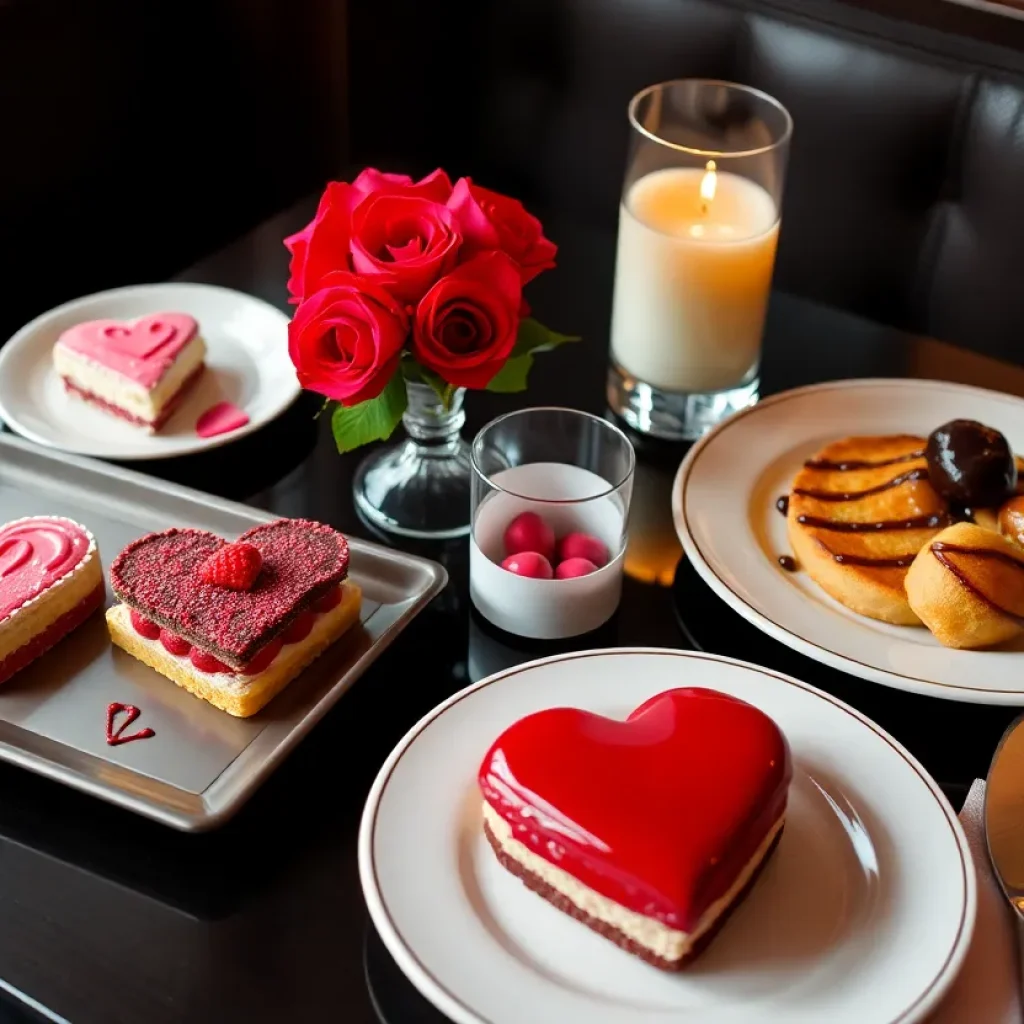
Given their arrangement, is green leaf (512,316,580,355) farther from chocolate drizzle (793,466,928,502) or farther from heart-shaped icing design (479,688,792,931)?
heart-shaped icing design (479,688,792,931)

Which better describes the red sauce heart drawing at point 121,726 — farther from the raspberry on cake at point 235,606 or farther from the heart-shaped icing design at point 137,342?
the heart-shaped icing design at point 137,342

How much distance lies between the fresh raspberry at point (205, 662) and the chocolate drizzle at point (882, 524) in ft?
1.51

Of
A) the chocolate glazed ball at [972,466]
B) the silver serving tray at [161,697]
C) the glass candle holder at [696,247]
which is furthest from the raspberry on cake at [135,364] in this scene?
the chocolate glazed ball at [972,466]

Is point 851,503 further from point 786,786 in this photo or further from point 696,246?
point 786,786

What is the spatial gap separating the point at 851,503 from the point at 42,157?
1128 mm

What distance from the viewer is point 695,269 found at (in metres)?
1.09

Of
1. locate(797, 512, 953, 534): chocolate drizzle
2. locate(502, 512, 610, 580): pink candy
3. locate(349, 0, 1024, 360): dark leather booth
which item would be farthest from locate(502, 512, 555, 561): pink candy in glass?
locate(349, 0, 1024, 360): dark leather booth

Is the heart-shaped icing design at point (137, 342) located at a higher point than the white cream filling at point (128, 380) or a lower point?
higher

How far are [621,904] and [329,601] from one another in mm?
336

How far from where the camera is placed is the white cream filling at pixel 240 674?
34.1 inches

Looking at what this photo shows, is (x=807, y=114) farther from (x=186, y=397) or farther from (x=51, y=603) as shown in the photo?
(x=51, y=603)

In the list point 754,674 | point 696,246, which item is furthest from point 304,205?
point 754,674

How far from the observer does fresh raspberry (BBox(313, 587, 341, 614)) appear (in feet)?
3.01

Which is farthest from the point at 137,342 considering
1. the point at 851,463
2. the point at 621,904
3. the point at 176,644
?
the point at 621,904
